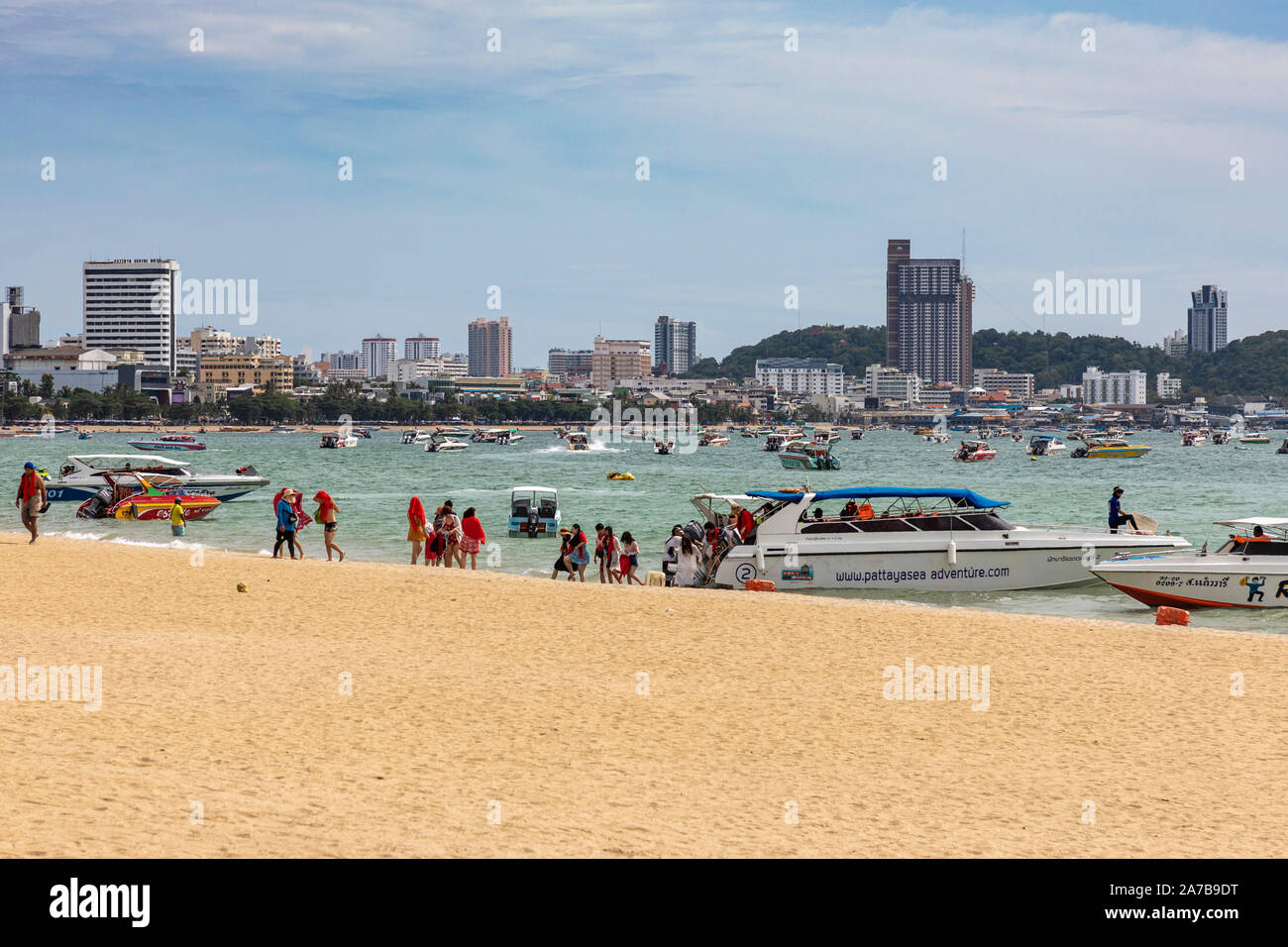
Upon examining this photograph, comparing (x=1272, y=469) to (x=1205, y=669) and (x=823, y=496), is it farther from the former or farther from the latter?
(x=1205, y=669)

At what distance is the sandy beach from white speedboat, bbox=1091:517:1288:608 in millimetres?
4358

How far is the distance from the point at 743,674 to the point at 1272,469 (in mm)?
105227

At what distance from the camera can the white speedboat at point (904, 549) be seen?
2436 centimetres

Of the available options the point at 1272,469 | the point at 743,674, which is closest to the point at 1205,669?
the point at 743,674

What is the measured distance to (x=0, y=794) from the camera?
8.40 m

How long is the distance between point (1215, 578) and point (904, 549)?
18.4 ft

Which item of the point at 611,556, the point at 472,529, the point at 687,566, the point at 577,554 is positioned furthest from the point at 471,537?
the point at 687,566

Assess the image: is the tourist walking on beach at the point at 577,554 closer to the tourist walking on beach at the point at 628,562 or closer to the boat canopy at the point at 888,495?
the tourist walking on beach at the point at 628,562

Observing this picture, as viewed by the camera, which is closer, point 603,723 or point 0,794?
point 0,794

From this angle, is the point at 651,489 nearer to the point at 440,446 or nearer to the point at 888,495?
the point at 888,495

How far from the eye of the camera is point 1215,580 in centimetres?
2220

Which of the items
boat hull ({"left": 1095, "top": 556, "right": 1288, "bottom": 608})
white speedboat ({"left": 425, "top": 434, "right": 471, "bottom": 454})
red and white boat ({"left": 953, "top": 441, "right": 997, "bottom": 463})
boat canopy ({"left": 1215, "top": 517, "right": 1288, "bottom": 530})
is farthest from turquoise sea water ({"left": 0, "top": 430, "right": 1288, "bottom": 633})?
boat canopy ({"left": 1215, "top": 517, "right": 1288, "bottom": 530})
